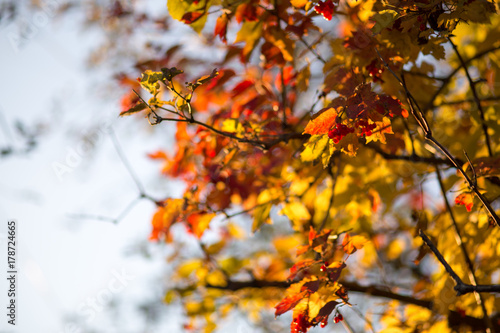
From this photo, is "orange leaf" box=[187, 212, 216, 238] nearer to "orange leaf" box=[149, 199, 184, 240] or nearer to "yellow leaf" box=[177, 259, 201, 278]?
"orange leaf" box=[149, 199, 184, 240]

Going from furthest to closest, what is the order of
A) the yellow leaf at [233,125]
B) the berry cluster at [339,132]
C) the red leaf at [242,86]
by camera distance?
the red leaf at [242,86] < the yellow leaf at [233,125] < the berry cluster at [339,132]

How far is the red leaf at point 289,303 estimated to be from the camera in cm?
119

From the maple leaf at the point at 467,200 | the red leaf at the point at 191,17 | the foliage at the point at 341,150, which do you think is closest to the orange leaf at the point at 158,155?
the foliage at the point at 341,150

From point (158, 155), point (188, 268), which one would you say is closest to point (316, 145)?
point (158, 155)

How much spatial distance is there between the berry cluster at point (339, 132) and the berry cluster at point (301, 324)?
534 mm

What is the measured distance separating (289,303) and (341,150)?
1.58ft

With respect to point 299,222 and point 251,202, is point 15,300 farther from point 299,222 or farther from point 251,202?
point 299,222

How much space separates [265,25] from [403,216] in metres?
2.69

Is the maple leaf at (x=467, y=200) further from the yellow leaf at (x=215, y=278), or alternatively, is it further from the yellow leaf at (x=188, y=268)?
the yellow leaf at (x=188, y=268)

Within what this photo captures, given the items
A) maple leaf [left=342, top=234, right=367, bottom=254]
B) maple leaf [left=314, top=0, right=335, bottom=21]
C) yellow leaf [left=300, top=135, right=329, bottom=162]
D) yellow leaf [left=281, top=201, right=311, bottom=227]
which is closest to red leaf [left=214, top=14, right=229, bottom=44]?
maple leaf [left=314, top=0, right=335, bottom=21]

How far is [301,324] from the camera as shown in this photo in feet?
3.91

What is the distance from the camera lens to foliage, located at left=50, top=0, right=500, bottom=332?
3.77 feet

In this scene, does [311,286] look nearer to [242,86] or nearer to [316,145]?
[316,145]

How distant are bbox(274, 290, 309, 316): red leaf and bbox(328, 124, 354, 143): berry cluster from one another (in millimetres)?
469
